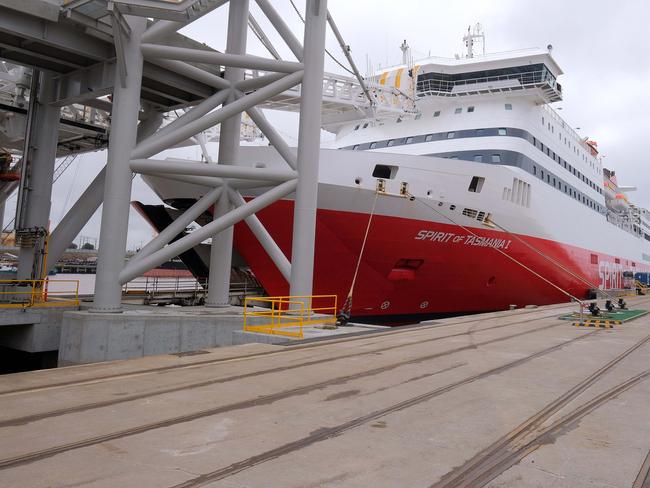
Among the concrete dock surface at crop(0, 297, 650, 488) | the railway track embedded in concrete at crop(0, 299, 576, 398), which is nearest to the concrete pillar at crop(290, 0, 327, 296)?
the railway track embedded in concrete at crop(0, 299, 576, 398)

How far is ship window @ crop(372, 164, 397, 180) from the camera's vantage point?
16.2m

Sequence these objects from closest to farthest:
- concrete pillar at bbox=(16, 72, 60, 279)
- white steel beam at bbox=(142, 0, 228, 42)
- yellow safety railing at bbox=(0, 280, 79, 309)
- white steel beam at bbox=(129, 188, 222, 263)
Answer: white steel beam at bbox=(142, 0, 228, 42)
white steel beam at bbox=(129, 188, 222, 263)
yellow safety railing at bbox=(0, 280, 79, 309)
concrete pillar at bbox=(16, 72, 60, 279)

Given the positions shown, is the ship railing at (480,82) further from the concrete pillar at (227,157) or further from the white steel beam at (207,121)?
the white steel beam at (207,121)

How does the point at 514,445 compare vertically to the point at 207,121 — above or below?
below

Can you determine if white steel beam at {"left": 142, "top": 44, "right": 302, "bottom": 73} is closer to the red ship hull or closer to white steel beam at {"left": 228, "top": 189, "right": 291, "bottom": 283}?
white steel beam at {"left": 228, "top": 189, "right": 291, "bottom": 283}

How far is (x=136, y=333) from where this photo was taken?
10008 millimetres

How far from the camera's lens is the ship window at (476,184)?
18250 millimetres

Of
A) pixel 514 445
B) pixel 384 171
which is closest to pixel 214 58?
pixel 384 171

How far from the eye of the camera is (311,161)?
12.1 meters

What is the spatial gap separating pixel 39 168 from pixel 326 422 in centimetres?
1173

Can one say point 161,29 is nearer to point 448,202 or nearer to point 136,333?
point 136,333

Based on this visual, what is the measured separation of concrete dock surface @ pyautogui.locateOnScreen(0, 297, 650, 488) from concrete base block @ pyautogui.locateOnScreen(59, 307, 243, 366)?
2.17 meters

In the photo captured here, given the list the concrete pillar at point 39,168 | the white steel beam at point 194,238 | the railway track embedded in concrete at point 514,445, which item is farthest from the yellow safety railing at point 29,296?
the railway track embedded in concrete at point 514,445

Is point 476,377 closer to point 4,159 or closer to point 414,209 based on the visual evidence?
point 414,209
